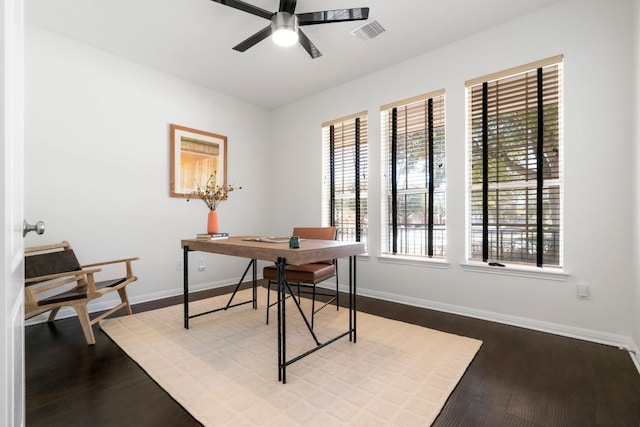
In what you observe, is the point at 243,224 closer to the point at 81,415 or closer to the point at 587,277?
the point at 81,415

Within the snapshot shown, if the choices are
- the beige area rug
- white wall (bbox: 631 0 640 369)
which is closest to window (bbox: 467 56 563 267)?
white wall (bbox: 631 0 640 369)

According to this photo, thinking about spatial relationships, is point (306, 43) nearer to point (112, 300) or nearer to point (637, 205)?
point (637, 205)

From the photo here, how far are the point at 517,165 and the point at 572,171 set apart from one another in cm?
42

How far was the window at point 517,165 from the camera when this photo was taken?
268 centimetres

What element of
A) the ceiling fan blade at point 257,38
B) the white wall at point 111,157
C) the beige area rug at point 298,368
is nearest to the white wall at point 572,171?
the beige area rug at point 298,368

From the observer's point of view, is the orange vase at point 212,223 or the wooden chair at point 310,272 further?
the orange vase at point 212,223

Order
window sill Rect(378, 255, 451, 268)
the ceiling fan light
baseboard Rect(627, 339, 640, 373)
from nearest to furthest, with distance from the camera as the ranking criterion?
baseboard Rect(627, 339, 640, 373) < the ceiling fan light < window sill Rect(378, 255, 451, 268)

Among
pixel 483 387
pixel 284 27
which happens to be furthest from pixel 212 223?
pixel 483 387

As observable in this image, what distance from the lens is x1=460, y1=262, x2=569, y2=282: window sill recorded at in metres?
2.58

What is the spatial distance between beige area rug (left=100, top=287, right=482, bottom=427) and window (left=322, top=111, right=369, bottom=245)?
148 centimetres

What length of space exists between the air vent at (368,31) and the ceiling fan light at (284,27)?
77 cm

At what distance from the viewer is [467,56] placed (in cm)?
309

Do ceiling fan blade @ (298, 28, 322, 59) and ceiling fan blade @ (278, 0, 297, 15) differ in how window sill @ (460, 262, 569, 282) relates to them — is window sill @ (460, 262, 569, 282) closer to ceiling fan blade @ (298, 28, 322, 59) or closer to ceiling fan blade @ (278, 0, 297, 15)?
ceiling fan blade @ (298, 28, 322, 59)

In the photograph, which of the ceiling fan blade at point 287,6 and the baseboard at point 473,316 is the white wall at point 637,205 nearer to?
the baseboard at point 473,316
